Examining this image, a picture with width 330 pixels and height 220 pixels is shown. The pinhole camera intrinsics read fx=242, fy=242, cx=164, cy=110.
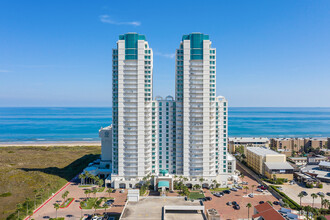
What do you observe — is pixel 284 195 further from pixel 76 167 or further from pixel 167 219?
pixel 76 167

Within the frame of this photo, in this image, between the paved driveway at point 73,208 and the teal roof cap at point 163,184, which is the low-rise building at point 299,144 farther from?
the paved driveway at point 73,208

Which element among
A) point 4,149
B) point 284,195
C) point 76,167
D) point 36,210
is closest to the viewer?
point 36,210

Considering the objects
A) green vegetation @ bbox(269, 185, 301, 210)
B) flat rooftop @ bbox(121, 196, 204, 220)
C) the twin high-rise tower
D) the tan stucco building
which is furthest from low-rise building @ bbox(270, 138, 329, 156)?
flat rooftop @ bbox(121, 196, 204, 220)

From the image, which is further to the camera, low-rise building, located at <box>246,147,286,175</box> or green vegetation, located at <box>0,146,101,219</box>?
low-rise building, located at <box>246,147,286,175</box>

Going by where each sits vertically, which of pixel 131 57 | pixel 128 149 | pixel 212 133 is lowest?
pixel 128 149

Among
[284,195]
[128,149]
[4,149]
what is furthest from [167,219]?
[4,149]

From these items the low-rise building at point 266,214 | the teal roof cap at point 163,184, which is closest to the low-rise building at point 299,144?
the teal roof cap at point 163,184

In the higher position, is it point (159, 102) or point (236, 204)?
point (159, 102)

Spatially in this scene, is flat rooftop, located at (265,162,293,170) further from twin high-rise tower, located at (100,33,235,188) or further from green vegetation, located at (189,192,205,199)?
green vegetation, located at (189,192,205,199)
